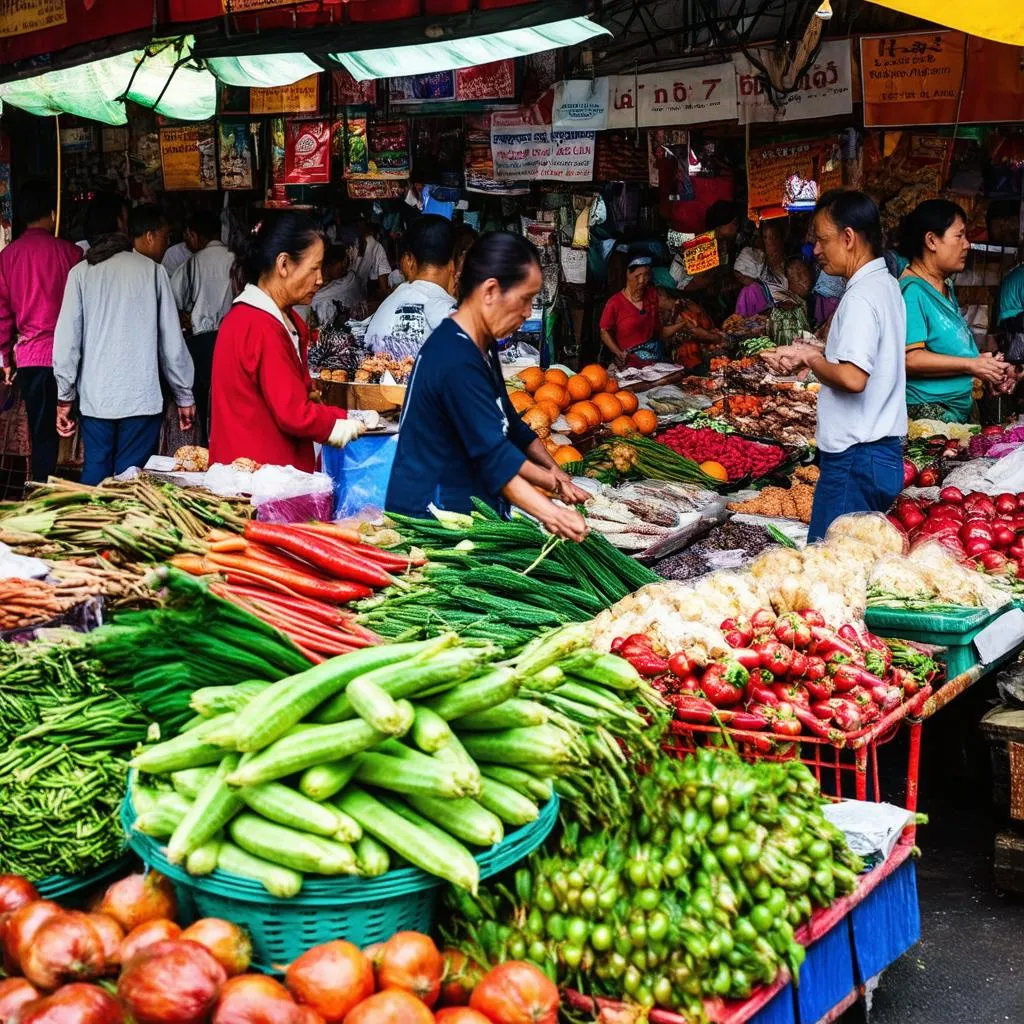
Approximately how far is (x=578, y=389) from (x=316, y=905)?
6.28 meters

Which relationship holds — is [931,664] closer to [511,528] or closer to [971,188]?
[511,528]

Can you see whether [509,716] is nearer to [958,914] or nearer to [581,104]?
[958,914]

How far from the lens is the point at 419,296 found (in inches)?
293

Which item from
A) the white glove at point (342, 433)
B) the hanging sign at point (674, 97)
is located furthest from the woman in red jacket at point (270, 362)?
the hanging sign at point (674, 97)

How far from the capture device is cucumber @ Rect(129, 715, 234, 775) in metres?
2.69

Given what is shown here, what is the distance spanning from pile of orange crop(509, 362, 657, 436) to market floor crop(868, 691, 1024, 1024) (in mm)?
Answer: 3256

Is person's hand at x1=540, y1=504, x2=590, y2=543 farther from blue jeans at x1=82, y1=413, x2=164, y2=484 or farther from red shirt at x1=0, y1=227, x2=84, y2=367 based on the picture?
red shirt at x1=0, y1=227, x2=84, y2=367

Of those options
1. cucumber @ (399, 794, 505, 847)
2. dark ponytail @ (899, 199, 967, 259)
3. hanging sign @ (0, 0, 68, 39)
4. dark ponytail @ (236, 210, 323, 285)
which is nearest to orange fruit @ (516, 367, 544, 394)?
dark ponytail @ (899, 199, 967, 259)

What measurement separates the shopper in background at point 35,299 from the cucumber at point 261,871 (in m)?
6.63

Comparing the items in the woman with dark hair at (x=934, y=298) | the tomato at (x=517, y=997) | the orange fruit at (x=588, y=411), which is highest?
the woman with dark hair at (x=934, y=298)

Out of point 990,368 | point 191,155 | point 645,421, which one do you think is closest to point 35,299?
point 191,155

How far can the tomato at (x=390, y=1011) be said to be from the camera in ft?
7.52

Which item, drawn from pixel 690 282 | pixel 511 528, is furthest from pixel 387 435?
pixel 690 282

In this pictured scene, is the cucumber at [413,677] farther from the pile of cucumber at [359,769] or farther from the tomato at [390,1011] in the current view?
the tomato at [390,1011]
